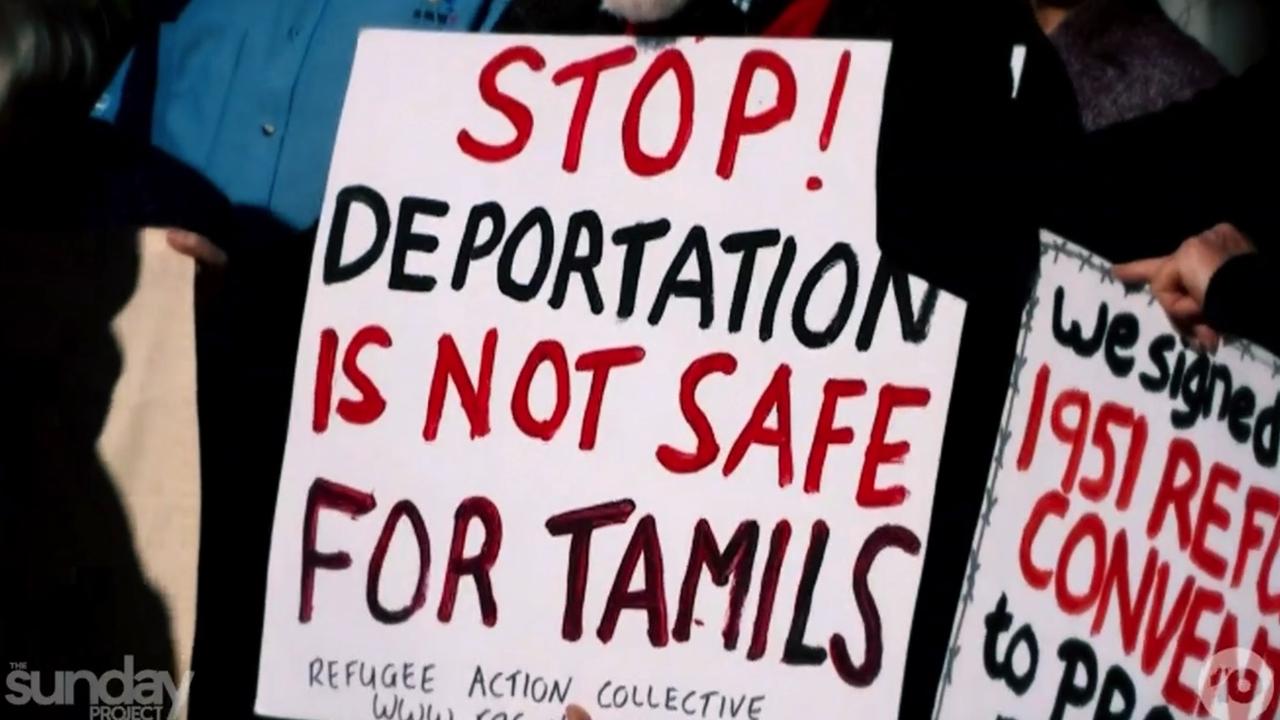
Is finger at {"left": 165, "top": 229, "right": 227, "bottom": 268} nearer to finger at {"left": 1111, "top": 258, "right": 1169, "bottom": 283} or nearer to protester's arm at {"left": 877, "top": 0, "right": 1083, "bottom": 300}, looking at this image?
protester's arm at {"left": 877, "top": 0, "right": 1083, "bottom": 300}

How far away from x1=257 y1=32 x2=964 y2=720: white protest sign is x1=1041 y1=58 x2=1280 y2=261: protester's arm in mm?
168

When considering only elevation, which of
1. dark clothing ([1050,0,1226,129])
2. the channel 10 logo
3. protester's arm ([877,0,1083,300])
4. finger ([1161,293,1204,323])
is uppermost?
dark clothing ([1050,0,1226,129])

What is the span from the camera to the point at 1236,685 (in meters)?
1.03

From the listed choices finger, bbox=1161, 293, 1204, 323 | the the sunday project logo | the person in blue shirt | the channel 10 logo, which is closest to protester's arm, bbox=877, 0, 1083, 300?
finger, bbox=1161, 293, 1204, 323

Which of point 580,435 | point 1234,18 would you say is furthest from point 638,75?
point 1234,18

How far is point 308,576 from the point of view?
102 cm

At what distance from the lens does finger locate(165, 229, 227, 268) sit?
3.54 ft

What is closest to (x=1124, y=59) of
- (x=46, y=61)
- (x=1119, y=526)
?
(x=1119, y=526)

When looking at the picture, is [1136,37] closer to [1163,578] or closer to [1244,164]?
[1244,164]

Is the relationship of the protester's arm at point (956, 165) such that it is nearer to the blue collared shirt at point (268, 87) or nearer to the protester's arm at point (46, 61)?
the blue collared shirt at point (268, 87)

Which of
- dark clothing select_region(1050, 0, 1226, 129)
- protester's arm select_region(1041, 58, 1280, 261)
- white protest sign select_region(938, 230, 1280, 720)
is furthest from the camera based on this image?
dark clothing select_region(1050, 0, 1226, 129)

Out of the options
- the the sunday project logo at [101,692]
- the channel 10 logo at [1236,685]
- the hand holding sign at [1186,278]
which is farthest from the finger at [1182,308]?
the the sunday project logo at [101,692]

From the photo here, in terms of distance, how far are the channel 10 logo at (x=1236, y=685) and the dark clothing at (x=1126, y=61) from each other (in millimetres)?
421

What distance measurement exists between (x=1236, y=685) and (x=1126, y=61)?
50 centimetres
